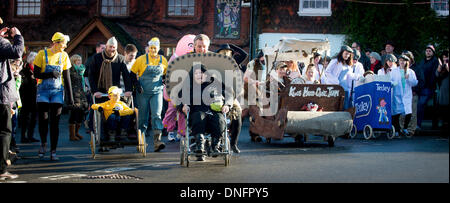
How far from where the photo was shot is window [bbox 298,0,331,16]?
79.9ft

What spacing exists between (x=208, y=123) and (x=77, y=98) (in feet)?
16.7

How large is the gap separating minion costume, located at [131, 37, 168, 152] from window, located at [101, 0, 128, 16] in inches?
586

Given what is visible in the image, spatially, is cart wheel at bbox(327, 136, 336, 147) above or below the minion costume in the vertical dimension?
below

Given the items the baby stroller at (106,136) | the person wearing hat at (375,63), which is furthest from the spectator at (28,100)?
the person wearing hat at (375,63)

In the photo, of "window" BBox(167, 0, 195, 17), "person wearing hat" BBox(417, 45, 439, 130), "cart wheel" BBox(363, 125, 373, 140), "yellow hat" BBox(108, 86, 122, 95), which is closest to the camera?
"yellow hat" BBox(108, 86, 122, 95)

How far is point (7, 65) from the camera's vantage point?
750cm

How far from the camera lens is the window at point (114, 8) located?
991 inches

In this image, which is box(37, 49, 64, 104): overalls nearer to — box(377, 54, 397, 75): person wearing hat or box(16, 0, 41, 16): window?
box(377, 54, 397, 75): person wearing hat

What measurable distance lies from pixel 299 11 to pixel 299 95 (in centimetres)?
1306

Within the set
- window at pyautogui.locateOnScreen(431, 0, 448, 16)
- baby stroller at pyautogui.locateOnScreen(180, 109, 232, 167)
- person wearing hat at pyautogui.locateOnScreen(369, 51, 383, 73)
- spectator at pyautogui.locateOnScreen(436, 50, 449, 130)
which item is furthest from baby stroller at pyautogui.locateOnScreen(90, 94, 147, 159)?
window at pyautogui.locateOnScreen(431, 0, 448, 16)

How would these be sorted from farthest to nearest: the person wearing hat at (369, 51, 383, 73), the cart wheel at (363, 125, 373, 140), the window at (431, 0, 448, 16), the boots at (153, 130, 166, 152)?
1. the window at (431, 0, 448, 16)
2. the person wearing hat at (369, 51, 383, 73)
3. the cart wheel at (363, 125, 373, 140)
4. the boots at (153, 130, 166, 152)

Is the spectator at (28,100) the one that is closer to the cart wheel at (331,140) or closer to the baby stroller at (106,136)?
the baby stroller at (106,136)

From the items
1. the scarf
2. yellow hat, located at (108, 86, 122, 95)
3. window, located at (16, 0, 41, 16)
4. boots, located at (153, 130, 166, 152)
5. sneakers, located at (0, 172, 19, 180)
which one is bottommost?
sneakers, located at (0, 172, 19, 180)

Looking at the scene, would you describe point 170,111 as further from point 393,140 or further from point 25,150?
point 393,140
